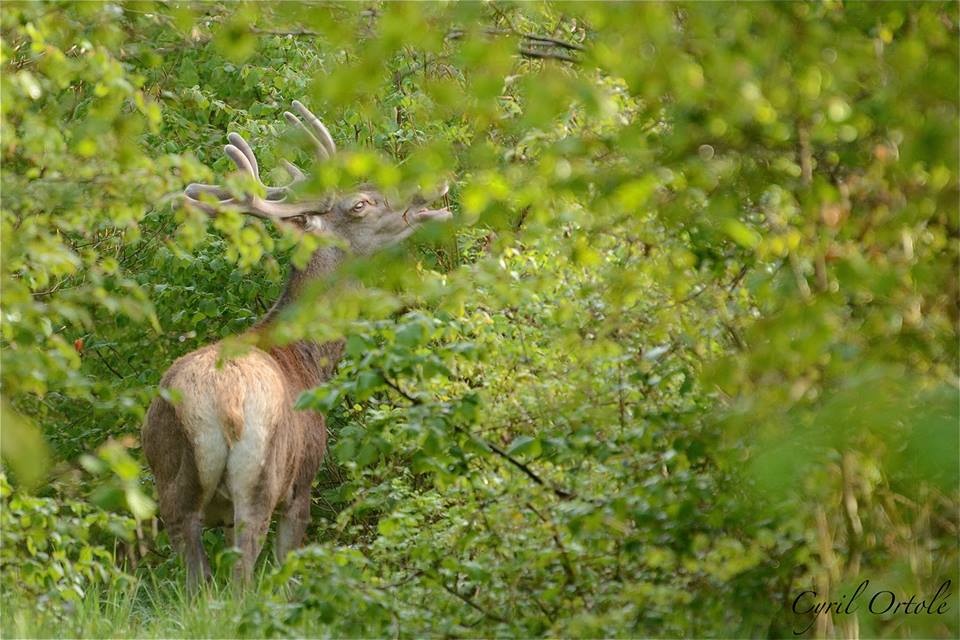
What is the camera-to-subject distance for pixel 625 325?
5137 mm

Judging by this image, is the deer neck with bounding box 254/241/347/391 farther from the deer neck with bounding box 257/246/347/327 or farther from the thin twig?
the thin twig

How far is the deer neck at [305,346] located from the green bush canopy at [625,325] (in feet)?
8.01

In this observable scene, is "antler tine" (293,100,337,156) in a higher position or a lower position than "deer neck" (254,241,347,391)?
higher

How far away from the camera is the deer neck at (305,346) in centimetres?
882

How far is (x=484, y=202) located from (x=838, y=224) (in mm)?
898

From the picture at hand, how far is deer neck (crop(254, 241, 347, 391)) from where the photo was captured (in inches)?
347

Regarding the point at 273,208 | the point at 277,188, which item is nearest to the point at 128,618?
the point at 273,208

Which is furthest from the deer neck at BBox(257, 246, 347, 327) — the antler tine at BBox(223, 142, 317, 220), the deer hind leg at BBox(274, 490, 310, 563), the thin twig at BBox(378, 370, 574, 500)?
the thin twig at BBox(378, 370, 574, 500)

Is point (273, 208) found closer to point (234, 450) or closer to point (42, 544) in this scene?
point (234, 450)

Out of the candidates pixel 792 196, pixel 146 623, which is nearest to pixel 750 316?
pixel 792 196

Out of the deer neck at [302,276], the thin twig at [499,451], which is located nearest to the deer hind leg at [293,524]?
the deer neck at [302,276]

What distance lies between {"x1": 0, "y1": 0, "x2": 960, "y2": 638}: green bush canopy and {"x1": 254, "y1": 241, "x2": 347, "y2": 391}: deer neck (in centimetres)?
244

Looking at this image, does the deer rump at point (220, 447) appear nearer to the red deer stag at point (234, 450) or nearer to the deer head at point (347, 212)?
the red deer stag at point (234, 450)

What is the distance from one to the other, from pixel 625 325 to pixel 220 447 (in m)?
3.24
